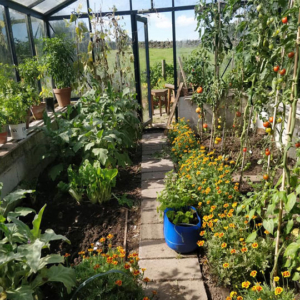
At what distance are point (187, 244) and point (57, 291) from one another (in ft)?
3.22

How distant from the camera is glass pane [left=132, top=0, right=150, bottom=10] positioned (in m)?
5.59

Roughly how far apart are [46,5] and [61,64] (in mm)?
1272

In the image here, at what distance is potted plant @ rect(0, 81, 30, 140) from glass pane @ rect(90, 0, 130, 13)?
268 centimetres

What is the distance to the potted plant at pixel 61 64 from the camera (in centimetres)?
489

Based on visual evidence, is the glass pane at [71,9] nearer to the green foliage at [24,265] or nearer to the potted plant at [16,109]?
the potted plant at [16,109]

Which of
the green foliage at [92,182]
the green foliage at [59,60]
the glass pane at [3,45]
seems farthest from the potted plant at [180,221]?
the green foliage at [59,60]

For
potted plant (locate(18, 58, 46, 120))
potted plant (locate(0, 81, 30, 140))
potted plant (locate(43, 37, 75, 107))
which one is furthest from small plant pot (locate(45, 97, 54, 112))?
potted plant (locate(0, 81, 30, 140))

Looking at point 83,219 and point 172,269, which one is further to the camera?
point 83,219

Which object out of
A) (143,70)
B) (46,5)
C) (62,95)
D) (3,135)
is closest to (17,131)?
(3,135)

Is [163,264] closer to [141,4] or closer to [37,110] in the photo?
[37,110]

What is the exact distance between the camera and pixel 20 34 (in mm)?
4762

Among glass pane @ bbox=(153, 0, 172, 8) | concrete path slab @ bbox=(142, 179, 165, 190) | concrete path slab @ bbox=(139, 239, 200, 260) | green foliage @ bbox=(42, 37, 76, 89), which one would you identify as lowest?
concrete path slab @ bbox=(139, 239, 200, 260)

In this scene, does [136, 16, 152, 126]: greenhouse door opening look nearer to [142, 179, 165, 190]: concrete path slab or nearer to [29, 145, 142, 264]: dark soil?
[142, 179, 165, 190]: concrete path slab

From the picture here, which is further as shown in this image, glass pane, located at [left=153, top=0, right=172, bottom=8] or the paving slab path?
glass pane, located at [left=153, top=0, right=172, bottom=8]
